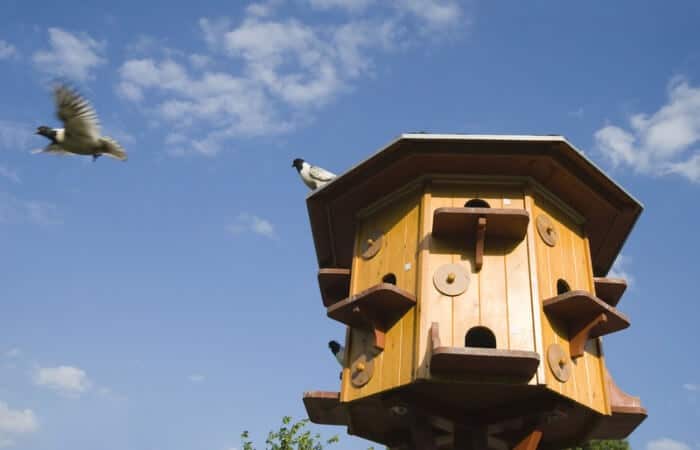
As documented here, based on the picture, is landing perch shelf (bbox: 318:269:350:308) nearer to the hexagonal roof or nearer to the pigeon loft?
the pigeon loft

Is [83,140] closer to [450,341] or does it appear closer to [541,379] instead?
[450,341]

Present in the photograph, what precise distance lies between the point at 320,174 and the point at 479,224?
261 centimetres

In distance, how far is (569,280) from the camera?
7543mm

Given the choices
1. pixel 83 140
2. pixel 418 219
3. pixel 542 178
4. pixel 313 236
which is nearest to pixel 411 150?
pixel 418 219

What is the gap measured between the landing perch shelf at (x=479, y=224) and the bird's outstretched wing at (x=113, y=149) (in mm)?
2738

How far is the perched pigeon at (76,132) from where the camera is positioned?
5309 mm

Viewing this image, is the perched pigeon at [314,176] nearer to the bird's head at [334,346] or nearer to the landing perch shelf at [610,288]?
the bird's head at [334,346]

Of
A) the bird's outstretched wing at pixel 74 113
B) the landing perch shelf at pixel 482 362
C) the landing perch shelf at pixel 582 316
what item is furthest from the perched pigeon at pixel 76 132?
the landing perch shelf at pixel 582 316

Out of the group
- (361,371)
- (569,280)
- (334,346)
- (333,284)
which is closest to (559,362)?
(569,280)

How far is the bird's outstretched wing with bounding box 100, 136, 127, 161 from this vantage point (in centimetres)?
553

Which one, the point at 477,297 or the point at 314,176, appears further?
the point at 314,176

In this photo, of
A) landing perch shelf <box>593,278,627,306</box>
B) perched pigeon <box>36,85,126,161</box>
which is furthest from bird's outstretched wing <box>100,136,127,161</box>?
landing perch shelf <box>593,278,627,306</box>

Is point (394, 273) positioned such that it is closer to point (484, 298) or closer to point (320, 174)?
point (484, 298)

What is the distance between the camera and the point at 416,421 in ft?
23.3
